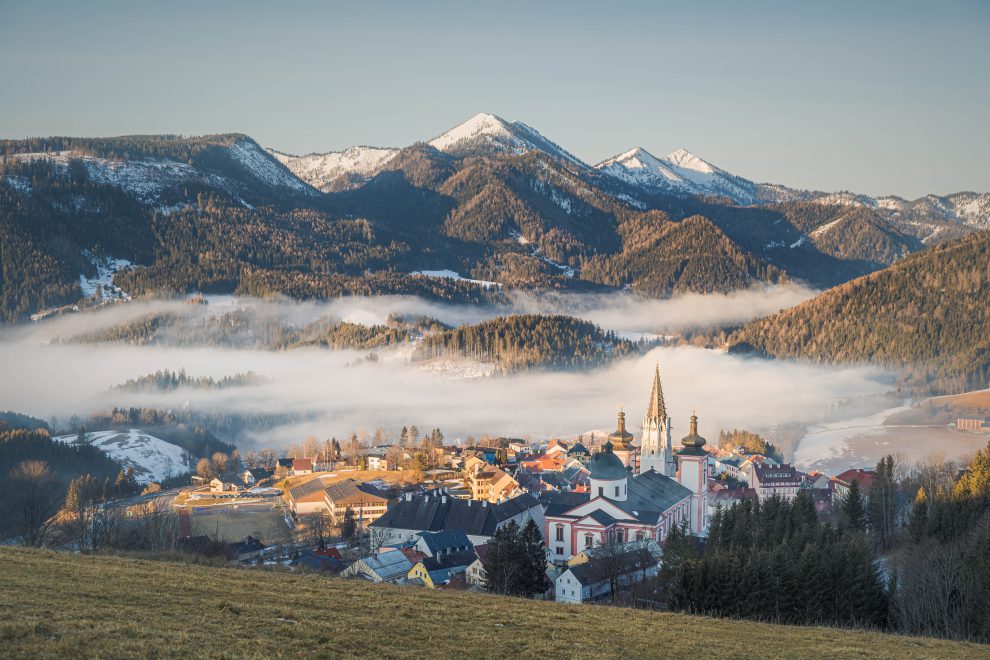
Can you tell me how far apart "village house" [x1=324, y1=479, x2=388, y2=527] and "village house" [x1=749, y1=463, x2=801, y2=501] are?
50762 mm

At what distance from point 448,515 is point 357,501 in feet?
83.5

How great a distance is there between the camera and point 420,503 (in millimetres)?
103812

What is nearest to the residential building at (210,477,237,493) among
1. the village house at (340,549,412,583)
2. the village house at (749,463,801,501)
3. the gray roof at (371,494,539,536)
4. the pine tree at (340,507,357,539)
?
the pine tree at (340,507,357,539)

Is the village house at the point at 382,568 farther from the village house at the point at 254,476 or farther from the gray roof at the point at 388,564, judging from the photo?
the village house at the point at 254,476

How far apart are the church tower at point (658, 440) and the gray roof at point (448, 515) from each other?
59.6 ft

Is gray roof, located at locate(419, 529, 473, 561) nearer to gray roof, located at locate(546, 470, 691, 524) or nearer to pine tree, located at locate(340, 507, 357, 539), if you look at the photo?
gray roof, located at locate(546, 470, 691, 524)

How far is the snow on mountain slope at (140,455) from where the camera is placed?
603 ft

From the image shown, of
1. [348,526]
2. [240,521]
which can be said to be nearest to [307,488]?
[240,521]

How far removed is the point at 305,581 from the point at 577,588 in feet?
111

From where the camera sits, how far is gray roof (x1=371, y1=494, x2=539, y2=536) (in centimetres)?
9825

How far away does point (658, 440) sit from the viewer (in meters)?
116

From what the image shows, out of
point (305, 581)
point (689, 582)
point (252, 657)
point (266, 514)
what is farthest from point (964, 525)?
point (266, 514)

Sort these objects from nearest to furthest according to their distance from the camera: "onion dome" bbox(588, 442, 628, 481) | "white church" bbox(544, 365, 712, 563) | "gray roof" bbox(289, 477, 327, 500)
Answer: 1. "white church" bbox(544, 365, 712, 563)
2. "onion dome" bbox(588, 442, 628, 481)
3. "gray roof" bbox(289, 477, 327, 500)

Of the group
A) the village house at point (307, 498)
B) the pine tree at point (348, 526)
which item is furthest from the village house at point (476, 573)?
the village house at point (307, 498)
